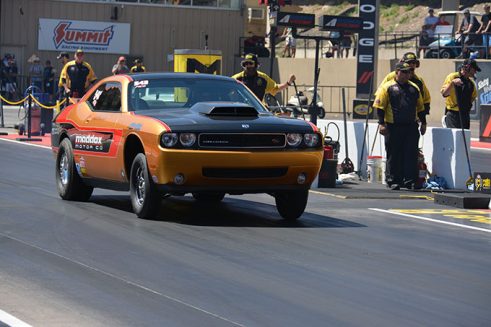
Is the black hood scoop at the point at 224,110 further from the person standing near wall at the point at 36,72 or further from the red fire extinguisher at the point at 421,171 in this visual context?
the person standing near wall at the point at 36,72

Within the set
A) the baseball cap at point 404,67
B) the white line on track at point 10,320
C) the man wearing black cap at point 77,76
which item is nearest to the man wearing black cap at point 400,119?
the baseball cap at point 404,67

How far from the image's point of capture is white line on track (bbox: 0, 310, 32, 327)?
22.5ft

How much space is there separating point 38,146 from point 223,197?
10.0m

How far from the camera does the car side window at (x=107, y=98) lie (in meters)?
12.8

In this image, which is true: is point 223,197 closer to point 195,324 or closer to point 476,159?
point 195,324

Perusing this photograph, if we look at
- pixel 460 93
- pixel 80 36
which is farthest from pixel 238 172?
pixel 80 36

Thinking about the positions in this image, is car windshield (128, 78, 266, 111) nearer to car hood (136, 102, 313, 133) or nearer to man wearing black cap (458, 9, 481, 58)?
car hood (136, 102, 313, 133)

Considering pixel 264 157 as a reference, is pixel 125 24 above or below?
above

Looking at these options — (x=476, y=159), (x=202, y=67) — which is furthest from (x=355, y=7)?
(x=476, y=159)

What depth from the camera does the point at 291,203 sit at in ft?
39.8

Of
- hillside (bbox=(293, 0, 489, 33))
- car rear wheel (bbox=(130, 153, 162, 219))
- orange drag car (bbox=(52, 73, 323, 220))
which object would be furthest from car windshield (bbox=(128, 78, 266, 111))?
hillside (bbox=(293, 0, 489, 33))

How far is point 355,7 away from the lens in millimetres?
67000

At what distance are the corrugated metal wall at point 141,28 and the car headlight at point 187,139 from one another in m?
40.0

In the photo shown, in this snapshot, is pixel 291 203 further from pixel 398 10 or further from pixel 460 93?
pixel 398 10
